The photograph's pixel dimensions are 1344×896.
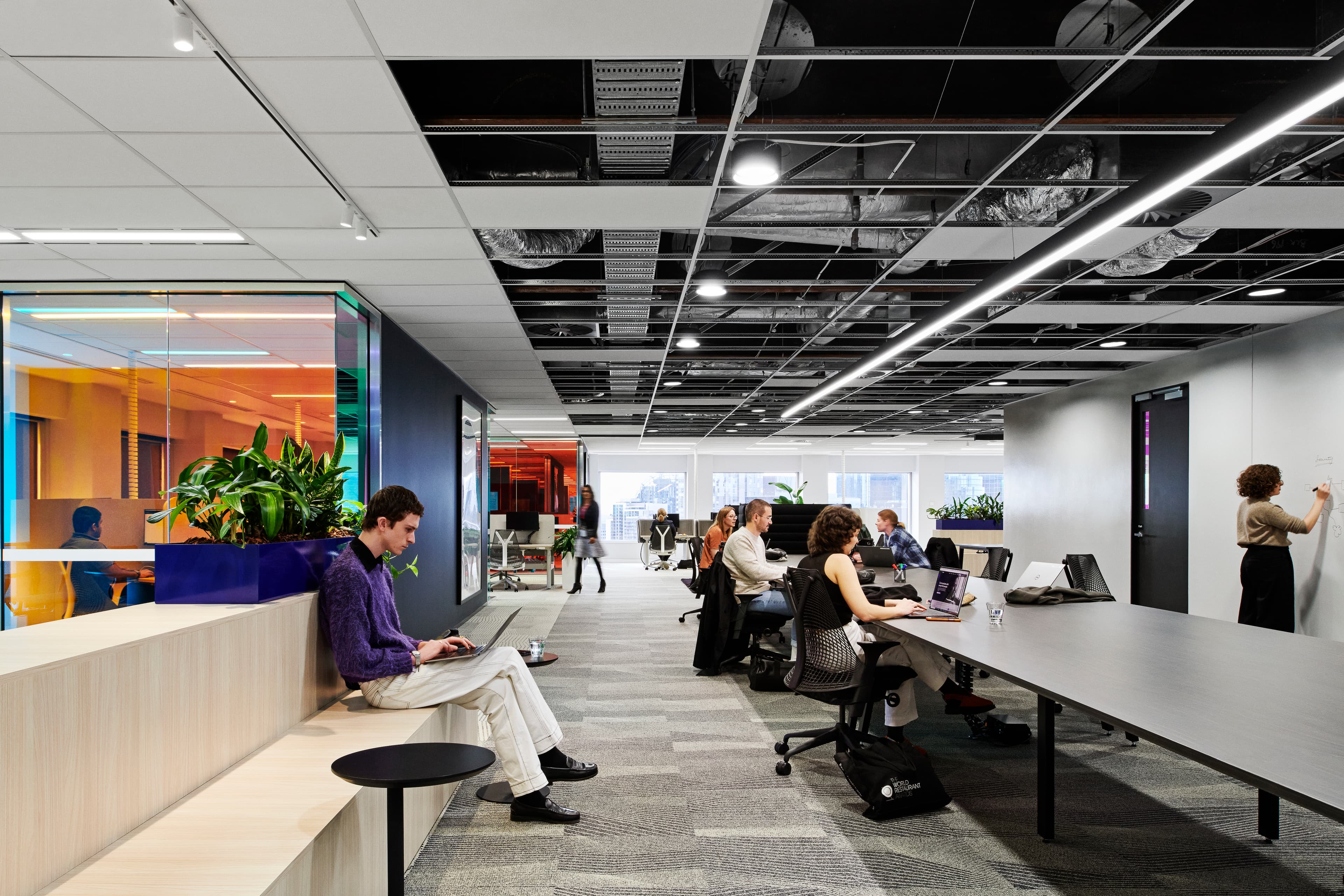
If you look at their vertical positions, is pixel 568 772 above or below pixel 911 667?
below

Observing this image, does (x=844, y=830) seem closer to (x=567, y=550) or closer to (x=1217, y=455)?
(x=1217, y=455)

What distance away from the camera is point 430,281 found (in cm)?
520

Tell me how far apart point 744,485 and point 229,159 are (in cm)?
1912

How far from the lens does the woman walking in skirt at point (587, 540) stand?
11.5 m

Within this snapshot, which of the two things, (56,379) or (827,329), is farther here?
(827,329)

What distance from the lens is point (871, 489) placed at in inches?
873

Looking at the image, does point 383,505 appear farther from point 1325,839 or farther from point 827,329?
point 827,329

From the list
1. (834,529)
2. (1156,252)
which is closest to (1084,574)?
(1156,252)

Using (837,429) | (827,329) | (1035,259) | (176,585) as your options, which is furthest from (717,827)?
(837,429)

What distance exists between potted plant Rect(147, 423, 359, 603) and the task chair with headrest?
911 cm

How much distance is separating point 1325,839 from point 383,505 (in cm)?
376

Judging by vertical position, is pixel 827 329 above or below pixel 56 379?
above

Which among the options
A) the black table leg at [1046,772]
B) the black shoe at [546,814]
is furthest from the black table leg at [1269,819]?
the black shoe at [546,814]

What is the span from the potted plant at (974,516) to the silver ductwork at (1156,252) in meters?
10.3
